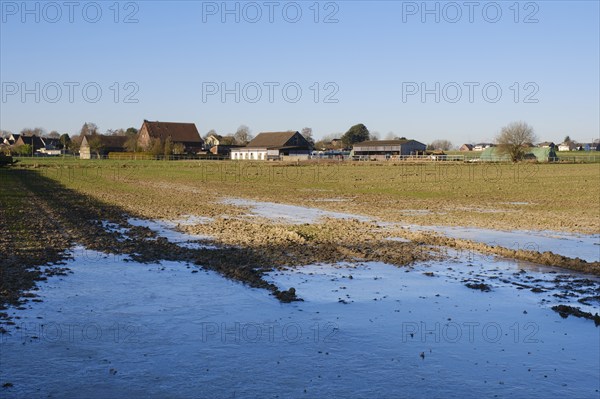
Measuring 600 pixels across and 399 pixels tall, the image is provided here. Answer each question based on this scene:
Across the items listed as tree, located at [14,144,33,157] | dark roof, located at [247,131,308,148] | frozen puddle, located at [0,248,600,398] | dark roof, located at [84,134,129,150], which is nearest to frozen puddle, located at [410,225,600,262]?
frozen puddle, located at [0,248,600,398]

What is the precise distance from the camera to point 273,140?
13900 cm

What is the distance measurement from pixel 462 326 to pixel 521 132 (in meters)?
89.4

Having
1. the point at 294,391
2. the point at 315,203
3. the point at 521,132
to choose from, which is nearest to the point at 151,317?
the point at 294,391

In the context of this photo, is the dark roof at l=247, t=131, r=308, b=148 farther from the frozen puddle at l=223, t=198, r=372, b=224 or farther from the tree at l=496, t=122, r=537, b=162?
the frozen puddle at l=223, t=198, r=372, b=224

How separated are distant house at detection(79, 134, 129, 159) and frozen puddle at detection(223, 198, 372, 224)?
11730 cm

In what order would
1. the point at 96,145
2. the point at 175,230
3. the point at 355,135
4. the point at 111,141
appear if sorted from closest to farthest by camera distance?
1. the point at 175,230
2. the point at 96,145
3. the point at 111,141
4. the point at 355,135

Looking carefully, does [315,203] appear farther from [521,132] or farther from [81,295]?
[521,132]

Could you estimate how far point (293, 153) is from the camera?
133 meters

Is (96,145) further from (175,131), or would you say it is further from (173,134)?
(175,131)

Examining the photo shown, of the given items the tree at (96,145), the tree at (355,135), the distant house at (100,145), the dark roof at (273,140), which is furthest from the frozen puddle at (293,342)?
the tree at (355,135)

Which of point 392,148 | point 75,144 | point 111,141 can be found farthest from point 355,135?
point 75,144

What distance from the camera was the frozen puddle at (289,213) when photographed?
2597 centimetres

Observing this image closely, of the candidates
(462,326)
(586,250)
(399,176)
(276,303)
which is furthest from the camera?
(399,176)

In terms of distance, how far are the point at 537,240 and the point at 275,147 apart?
114663 mm
